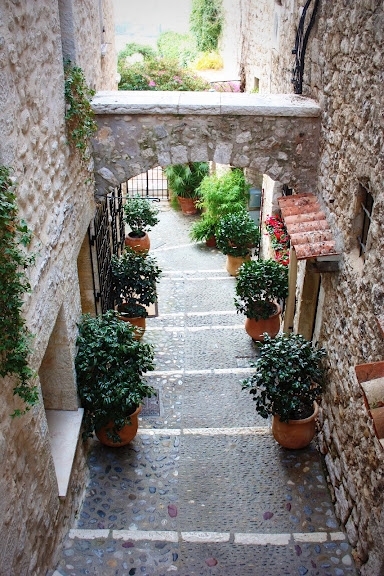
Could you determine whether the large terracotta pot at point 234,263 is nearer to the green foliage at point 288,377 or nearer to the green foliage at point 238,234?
the green foliage at point 238,234

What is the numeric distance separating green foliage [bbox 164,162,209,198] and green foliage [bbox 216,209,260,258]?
370 centimetres

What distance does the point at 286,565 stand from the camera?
4.45 m

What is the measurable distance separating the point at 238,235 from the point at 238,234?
0.6 inches

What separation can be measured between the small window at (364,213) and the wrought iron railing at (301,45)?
240 centimetres

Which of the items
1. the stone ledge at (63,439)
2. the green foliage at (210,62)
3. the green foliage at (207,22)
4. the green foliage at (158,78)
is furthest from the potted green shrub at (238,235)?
the green foliage at (207,22)

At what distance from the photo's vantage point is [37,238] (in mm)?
3898

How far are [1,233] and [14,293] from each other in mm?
354

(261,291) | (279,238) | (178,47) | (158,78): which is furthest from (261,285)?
(178,47)

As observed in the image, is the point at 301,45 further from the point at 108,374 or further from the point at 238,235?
the point at 108,374

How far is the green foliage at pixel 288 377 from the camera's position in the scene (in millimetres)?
5273

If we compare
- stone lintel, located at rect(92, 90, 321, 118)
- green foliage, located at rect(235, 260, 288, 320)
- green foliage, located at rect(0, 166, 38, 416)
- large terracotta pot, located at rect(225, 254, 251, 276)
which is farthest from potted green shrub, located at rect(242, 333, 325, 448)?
large terracotta pot, located at rect(225, 254, 251, 276)

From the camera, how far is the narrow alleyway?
447 cm

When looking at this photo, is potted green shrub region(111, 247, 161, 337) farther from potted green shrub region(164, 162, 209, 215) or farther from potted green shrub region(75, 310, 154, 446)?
potted green shrub region(164, 162, 209, 215)

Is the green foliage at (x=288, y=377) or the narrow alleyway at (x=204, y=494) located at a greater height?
the green foliage at (x=288, y=377)
